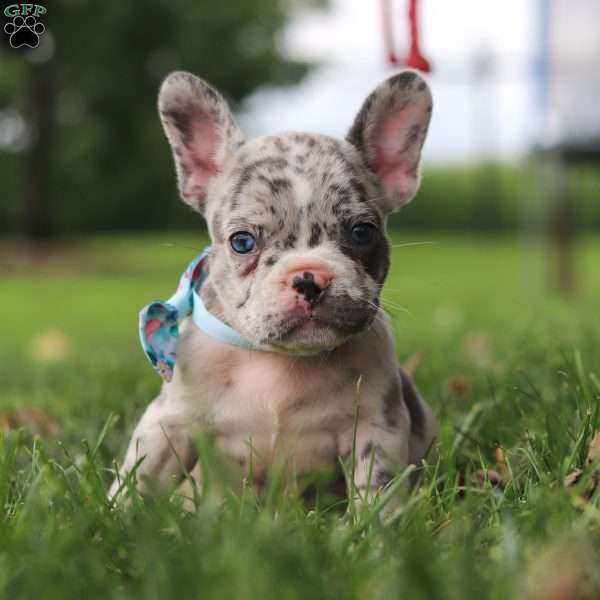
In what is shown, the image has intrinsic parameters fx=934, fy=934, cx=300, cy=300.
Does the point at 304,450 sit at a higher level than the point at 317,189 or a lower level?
lower

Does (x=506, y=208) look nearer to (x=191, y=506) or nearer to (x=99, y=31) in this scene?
(x=99, y=31)

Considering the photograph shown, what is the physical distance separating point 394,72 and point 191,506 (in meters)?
1.18

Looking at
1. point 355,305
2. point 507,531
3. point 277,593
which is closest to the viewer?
point 277,593

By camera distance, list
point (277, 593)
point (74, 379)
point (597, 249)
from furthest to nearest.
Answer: point (597, 249), point (74, 379), point (277, 593)

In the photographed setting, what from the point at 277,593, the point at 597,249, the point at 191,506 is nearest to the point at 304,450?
the point at 191,506

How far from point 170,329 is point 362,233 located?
1.69 feet

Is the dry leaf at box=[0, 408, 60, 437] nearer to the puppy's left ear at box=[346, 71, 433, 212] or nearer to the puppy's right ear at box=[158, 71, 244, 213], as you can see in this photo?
the puppy's right ear at box=[158, 71, 244, 213]

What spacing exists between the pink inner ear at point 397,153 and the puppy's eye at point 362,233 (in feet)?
0.90

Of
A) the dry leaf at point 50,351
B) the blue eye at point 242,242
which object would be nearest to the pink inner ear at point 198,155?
the blue eye at point 242,242

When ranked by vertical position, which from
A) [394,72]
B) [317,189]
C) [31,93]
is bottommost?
[31,93]

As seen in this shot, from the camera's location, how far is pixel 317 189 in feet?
6.87

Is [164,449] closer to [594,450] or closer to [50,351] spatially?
[594,450]

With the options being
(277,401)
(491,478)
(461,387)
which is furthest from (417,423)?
(461,387)

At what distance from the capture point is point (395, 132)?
2.42 m
